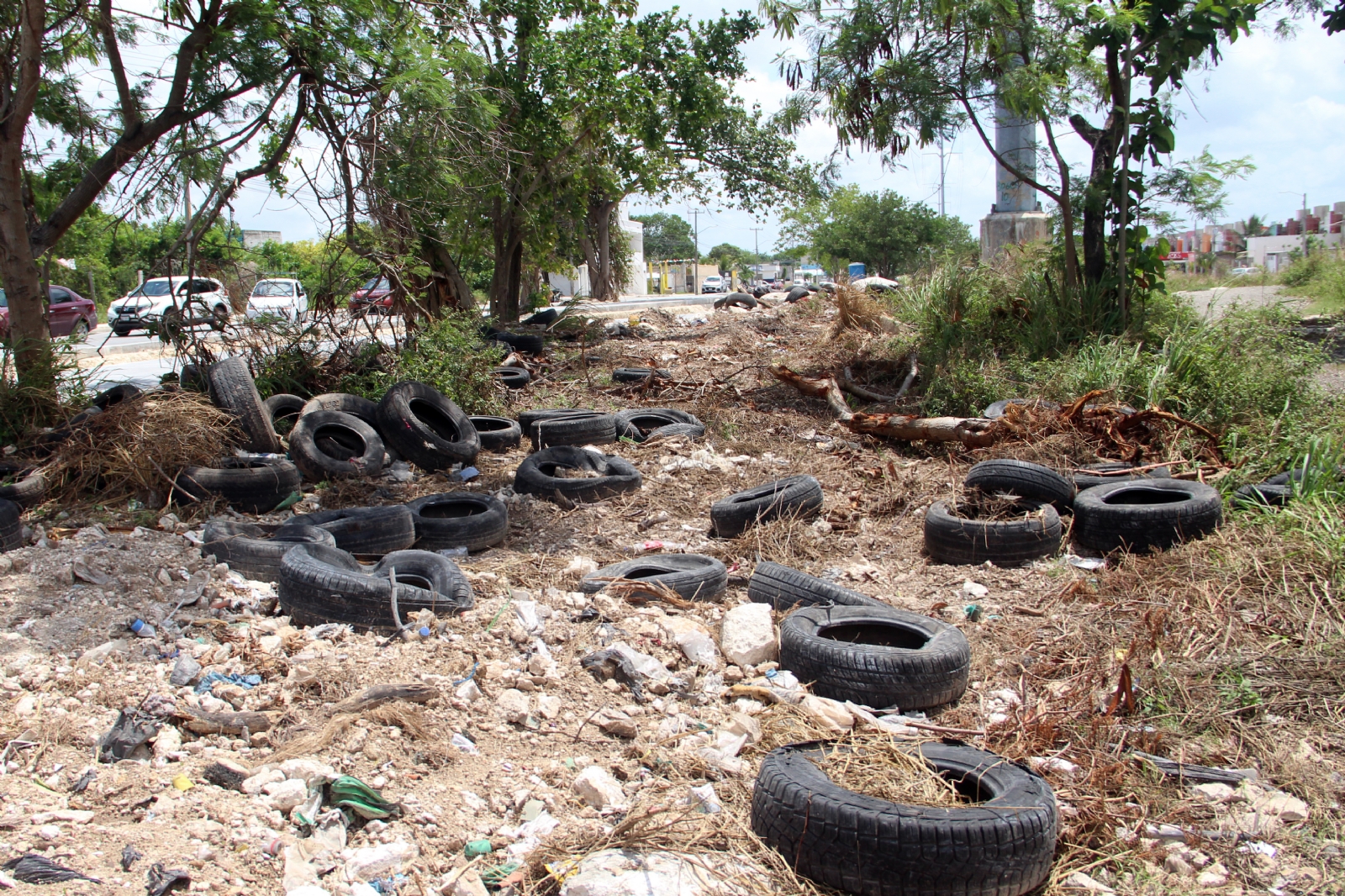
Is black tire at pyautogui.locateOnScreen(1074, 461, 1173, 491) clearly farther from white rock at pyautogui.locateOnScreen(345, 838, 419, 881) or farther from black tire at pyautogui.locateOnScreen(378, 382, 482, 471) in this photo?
white rock at pyautogui.locateOnScreen(345, 838, 419, 881)

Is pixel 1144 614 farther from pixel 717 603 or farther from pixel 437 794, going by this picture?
pixel 437 794

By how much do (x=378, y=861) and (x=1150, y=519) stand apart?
4792 mm

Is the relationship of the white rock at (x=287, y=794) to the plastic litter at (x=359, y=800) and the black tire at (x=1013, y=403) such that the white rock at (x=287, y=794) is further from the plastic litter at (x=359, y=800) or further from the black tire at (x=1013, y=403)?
the black tire at (x=1013, y=403)

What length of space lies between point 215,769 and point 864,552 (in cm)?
430

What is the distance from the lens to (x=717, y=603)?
520cm

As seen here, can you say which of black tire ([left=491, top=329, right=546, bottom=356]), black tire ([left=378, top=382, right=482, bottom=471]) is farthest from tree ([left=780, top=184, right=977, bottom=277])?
black tire ([left=378, top=382, right=482, bottom=471])

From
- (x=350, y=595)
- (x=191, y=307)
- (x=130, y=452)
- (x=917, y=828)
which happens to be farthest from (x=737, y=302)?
(x=917, y=828)

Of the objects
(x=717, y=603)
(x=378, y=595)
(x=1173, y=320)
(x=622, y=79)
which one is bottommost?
(x=717, y=603)

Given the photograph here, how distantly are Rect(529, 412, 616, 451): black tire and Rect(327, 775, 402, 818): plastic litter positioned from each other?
19.8ft

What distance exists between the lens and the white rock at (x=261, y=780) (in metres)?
2.95

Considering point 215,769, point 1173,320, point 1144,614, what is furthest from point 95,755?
point 1173,320

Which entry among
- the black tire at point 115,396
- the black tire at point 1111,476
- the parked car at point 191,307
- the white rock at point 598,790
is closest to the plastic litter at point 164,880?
the white rock at point 598,790

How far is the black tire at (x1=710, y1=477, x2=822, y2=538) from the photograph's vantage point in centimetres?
632

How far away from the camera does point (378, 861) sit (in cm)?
264
